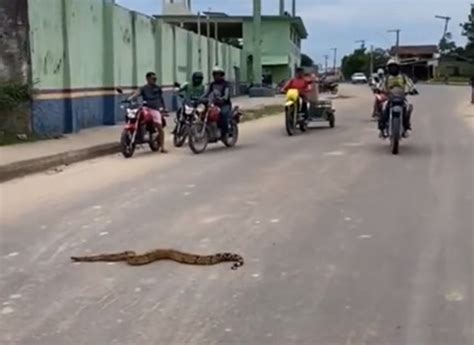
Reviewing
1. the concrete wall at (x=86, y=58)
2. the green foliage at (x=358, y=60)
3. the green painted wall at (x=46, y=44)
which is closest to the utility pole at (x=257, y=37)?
the concrete wall at (x=86, y=58)

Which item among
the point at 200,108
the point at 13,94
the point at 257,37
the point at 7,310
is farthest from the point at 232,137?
the point at 257,37

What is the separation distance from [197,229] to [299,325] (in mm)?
3076

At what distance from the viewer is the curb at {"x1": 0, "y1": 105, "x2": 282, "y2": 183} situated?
1277 centimetres

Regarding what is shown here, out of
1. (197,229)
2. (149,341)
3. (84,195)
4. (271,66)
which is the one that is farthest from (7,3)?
(271,66)

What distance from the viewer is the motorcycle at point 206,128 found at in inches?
632

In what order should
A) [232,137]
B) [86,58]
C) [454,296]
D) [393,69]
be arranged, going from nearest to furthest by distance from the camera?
1. [454,296]
2. [393,69]
3. [232,137]
4. [86,58]

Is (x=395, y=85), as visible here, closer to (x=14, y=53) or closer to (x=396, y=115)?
(x=396, y=115)

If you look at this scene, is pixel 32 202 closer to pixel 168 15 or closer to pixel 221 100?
pixel 221 100

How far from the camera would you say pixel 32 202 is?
10102 millimetres

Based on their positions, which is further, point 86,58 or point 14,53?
point 86,58

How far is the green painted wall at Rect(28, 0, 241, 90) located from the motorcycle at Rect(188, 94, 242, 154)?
3.60m

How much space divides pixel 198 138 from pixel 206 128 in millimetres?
439

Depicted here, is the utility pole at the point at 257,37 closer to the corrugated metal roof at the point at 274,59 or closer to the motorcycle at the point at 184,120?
the corrugated metal roof at the point at 274,59

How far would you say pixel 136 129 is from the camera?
1556cm
